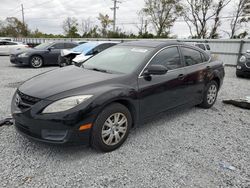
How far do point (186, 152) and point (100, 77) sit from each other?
5.19 feet

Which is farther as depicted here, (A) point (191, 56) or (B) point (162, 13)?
(B) point (162, 13)

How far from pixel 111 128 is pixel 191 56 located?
2.33 m

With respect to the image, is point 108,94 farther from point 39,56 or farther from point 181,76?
point 39,56

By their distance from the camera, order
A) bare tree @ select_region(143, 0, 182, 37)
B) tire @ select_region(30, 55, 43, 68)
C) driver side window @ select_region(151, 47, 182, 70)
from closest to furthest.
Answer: driver side window @ select_region(151, 47, 182, 70) < tire @ select_region(30, 55, 43, 68) < bare tree @ select_region(143, 0, 182, 37)

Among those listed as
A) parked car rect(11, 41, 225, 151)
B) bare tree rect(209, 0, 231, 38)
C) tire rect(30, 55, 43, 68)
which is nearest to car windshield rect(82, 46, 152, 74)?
parked car rect(11, 41, 225, 151)

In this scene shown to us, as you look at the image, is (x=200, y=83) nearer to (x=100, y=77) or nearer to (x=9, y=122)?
(x=100, y=77)

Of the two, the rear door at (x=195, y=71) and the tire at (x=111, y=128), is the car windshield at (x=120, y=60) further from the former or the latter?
the rear door at (x=195, y=71)

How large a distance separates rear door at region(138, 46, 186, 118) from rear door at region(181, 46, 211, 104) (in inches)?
6.8

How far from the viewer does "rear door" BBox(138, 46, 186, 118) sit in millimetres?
2912

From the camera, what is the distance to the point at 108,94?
2.46m

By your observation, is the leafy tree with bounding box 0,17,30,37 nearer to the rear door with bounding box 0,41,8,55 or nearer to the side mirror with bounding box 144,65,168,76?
the rear door with bounding box 0,41,8,55

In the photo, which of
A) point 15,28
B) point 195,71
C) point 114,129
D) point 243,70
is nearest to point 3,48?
point 195,71

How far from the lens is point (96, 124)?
2406 millimetres

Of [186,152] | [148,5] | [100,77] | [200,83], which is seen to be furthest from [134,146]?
[148,5]
